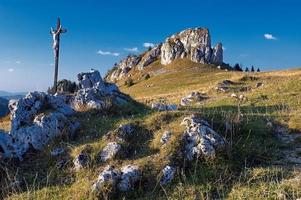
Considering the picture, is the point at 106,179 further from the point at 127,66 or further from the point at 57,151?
the point at 127,66

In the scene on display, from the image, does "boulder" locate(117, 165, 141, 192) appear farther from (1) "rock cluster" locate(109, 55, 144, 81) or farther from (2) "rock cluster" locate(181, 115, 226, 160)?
(1) "rock cluster" locate(109, 55, 144, 81)

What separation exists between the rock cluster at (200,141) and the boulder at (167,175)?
107 centimetres

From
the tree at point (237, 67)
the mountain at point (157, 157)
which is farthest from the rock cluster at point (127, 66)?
the mountain at point (157, 157)

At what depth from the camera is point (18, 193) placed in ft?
45.9

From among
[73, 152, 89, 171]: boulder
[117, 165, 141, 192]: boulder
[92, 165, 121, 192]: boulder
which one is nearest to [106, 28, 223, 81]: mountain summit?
[73, 152, 89, 171]: boulder

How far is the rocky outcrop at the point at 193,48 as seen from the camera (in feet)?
409

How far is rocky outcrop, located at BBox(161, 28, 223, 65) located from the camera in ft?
409

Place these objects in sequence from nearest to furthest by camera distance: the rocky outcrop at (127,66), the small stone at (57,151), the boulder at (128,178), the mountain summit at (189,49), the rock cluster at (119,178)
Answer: the rock cluster at (119,178) → the boulder at (128,178) → the small stone at (57,151) → the mountain summit at (189,49) → the rocky outcrop at (127,66)

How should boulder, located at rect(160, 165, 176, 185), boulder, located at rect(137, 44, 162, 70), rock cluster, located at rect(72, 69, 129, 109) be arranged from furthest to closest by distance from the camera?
boulder, located at rect(137, 44, 162, 70), rock cluster, located at rect(72, 69, 129, 109), boulder, located at rect(160, 165, 176, 185)

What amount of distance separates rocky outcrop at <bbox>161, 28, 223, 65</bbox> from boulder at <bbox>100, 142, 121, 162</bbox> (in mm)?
109473

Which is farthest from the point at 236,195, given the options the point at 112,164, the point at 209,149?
the point at 112,164

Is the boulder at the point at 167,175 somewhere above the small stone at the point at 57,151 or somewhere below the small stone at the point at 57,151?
below

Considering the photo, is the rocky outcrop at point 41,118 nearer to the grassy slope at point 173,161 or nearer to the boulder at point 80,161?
the grassy slope at point 173,161

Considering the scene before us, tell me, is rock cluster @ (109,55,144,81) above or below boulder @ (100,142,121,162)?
above
